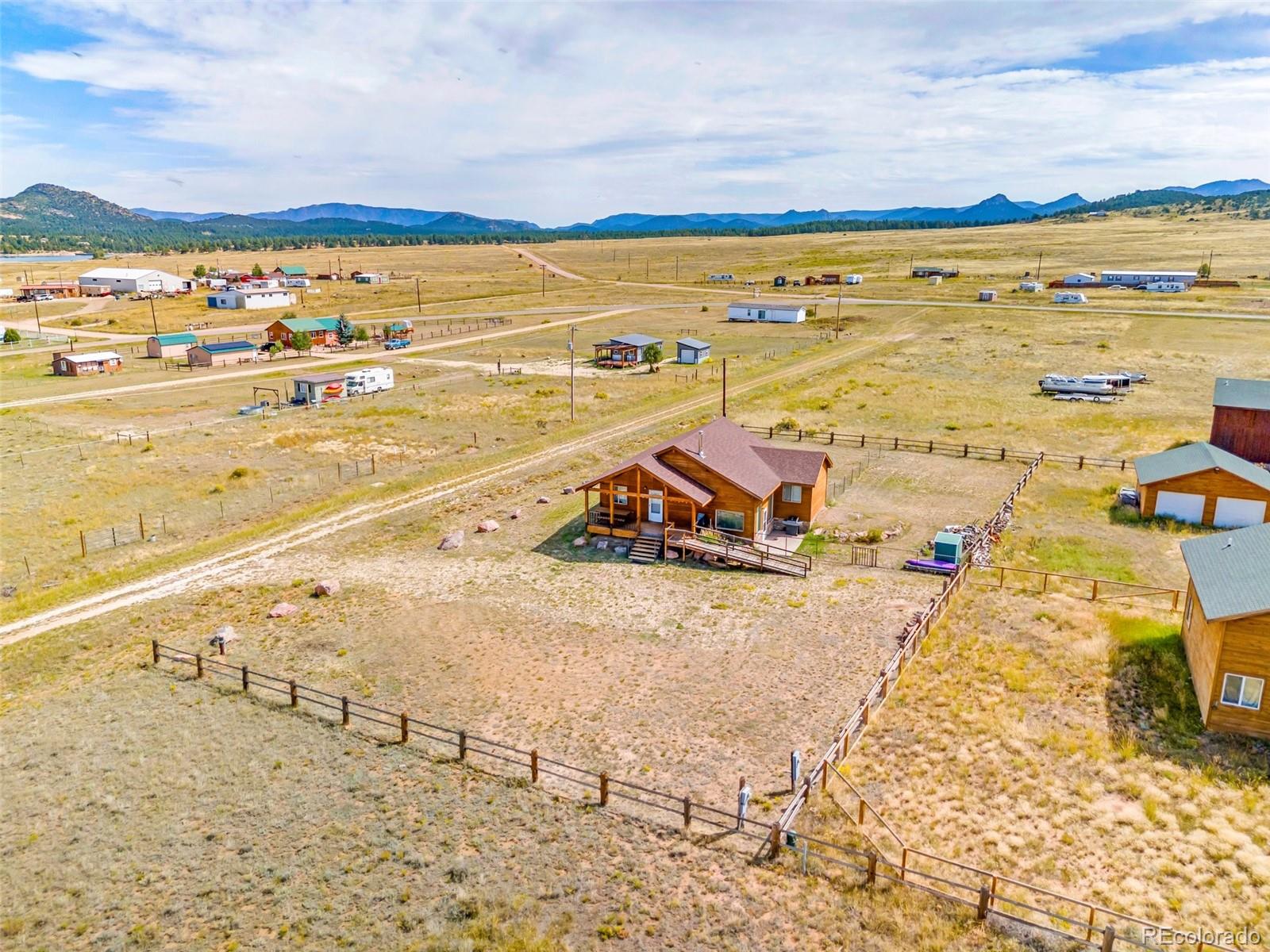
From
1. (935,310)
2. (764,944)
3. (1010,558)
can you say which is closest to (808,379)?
(1010,558)

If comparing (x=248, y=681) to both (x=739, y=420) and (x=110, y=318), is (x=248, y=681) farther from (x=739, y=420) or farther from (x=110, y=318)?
(x=110, y=318)

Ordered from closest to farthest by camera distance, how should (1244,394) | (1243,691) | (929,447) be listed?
(1243,691) < (1244,394) < (929,447)

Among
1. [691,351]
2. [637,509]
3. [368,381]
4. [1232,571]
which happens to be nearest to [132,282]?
[368,381]

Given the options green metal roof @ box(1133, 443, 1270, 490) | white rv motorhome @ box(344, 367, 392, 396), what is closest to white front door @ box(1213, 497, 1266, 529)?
green metal roof @ box(1133, 443, 1270, 490)

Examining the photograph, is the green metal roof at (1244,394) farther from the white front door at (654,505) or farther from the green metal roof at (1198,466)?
the white front door at (654,505)

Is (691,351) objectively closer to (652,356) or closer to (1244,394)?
(652,356)

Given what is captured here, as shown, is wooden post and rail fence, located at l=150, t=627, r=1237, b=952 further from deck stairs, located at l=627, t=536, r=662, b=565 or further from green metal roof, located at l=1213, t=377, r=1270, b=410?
green metal roof, located at l=1213, t=377, r=1270, b=410
